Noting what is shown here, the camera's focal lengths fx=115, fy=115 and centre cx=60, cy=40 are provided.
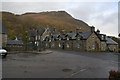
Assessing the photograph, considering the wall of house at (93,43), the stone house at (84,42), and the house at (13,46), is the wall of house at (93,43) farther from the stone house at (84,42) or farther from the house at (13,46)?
the house at (13,46)

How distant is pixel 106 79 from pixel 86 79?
1.53m

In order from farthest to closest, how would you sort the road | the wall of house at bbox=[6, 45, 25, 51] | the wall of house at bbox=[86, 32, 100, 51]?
the wall of house at bbox=[86, 32, 100, 51], the wall of house at bbox=[6, 45, 25, 51], the road

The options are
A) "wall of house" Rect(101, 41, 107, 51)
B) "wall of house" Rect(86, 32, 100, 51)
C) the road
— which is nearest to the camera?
the road

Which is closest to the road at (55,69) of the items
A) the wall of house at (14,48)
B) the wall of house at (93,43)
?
the wall of house at (14,48)

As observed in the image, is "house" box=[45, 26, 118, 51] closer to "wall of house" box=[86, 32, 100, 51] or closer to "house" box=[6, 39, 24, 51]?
"wall of house" box=[86, 32, 100, 51]

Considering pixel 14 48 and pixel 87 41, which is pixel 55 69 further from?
pixel 87 41

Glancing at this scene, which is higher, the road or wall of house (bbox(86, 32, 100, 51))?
wall of house (bbox(86, 32, 100, 51))

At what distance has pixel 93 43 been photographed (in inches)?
1661

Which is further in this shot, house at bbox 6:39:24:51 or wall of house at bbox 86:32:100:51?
wall of house at bbox 86:32:100:51

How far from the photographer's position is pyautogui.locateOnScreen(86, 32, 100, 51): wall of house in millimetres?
40869

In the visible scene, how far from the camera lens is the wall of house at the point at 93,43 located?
134 feet

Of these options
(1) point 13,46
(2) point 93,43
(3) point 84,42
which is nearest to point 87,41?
(3) point 84,42

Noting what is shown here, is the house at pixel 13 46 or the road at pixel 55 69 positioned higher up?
the house at pixel 13 46

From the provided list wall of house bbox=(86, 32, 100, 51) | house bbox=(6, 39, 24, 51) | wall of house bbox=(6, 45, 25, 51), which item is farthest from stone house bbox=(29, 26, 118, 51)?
house bbox=(6, 39, 24, 51)
